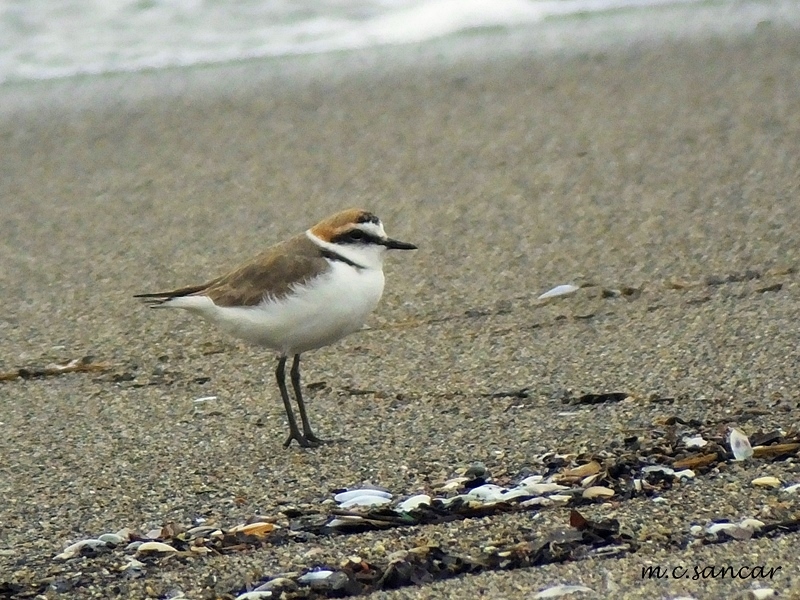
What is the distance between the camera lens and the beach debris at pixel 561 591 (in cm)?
314

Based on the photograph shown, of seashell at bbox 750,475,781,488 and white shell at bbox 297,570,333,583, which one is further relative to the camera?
seashell at bbox 750,475,781,488

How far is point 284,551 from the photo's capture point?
358cm

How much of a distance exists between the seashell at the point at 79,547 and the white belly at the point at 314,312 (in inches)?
45.8

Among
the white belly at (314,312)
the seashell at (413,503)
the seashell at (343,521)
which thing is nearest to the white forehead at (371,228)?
the white belly at (314,312)

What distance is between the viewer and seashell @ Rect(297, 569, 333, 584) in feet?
11.0

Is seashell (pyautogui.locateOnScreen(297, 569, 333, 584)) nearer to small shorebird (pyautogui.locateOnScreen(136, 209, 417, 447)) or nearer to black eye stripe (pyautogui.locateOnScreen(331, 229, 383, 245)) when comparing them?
small shorebird (pyautogui.locateOnScreen(136, 209, 417, 447))

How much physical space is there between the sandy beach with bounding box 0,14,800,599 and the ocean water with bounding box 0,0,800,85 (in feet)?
1.50

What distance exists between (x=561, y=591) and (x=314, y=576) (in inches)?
25.0

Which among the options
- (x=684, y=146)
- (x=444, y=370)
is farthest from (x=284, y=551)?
(x=684, y=146)

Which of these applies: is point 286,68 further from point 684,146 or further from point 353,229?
point 353,229

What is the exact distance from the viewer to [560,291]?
5938 mm

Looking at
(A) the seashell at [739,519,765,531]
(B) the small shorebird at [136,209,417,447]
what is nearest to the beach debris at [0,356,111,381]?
(B) the small shorebird at [136,209,417,447]

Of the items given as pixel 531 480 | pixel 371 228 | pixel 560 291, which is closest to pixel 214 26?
pixel 560 291

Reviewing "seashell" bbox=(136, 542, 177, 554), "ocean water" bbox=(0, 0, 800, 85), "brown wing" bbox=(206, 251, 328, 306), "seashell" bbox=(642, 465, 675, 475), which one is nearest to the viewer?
"seashell" bbox=(136, 542, 177, 554)
